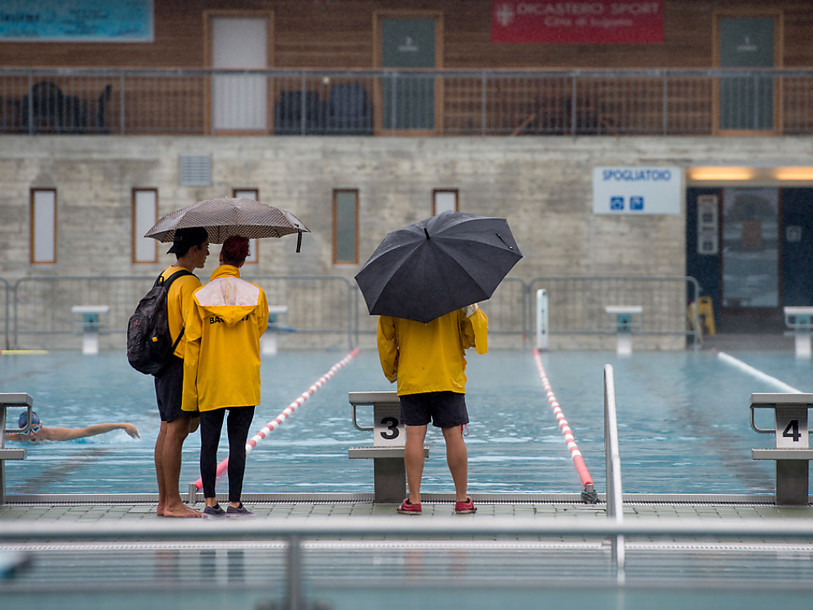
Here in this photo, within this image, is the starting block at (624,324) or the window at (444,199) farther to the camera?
the window at (444,199)

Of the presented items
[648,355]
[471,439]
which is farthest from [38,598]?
[648,355]

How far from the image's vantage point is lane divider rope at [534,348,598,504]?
745 cm

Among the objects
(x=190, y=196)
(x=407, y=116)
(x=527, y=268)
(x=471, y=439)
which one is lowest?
(x=471, y=439)

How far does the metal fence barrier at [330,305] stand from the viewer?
2278cm

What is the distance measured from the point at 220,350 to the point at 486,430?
4982 millimetres

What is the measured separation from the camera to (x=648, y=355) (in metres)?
21.3

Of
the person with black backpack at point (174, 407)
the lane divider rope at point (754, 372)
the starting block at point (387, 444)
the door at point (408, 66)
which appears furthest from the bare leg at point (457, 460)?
the door at point (408, 66)

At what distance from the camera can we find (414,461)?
7152 millimetres

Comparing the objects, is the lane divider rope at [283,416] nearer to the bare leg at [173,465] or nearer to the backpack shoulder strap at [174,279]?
the bare leg at [173,465]

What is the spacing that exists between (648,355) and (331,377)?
7.31 metres

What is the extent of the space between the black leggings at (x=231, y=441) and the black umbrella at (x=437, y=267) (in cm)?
103

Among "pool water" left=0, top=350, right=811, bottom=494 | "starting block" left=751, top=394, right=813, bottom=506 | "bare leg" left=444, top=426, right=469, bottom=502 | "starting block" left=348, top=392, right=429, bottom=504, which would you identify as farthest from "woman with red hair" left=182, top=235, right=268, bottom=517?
"starting block" left=751, top=394, right=813, bottom=506

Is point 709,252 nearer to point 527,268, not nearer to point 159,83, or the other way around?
point 527,268

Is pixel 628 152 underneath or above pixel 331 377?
above
